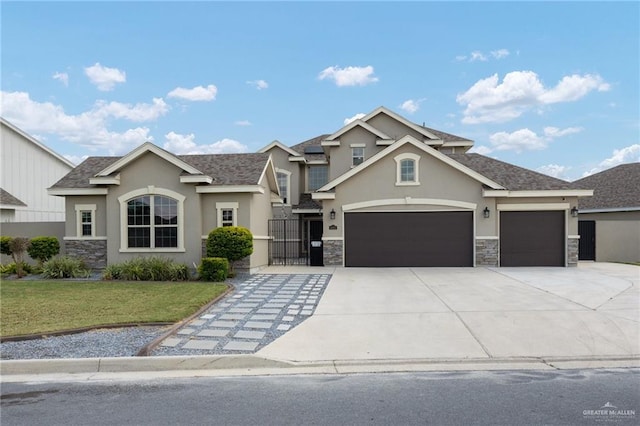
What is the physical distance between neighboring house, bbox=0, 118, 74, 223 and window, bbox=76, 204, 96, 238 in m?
6.58

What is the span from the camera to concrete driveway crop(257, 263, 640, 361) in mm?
6925

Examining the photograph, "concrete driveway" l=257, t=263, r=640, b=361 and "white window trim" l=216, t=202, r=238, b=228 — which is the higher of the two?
"white window trim" l=216, t=202, r=238, b=228

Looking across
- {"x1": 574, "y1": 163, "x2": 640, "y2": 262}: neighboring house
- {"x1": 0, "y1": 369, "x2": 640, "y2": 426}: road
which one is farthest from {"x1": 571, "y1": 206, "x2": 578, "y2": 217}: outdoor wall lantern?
{"x1": 0, "y1": 369, "x2": 640, "y2": 426}: road

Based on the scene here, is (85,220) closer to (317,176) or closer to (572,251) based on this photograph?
(317,176)

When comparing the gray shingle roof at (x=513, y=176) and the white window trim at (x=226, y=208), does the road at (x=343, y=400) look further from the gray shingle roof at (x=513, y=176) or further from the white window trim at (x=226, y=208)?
the gray shingle roof at (x=513, y=176)

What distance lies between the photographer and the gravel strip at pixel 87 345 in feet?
21.8

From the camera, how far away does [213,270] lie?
1411cm

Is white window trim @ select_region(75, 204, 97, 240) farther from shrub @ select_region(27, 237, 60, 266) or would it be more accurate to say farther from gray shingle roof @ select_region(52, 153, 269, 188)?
shrub @ select_region(27, 237, 60, 266)

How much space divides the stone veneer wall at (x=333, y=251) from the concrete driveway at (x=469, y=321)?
4.05 meters

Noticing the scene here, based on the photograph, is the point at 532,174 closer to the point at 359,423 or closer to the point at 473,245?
the point at 473,245

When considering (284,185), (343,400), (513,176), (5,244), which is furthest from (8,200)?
(513,176)

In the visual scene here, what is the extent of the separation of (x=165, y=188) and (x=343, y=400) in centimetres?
1309

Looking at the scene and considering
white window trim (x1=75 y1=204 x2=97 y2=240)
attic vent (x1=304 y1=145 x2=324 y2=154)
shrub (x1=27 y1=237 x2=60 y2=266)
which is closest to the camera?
shrub (x1=27 y1=237 x2=60 y2=266)

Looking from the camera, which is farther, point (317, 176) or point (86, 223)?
point (317, 176)
